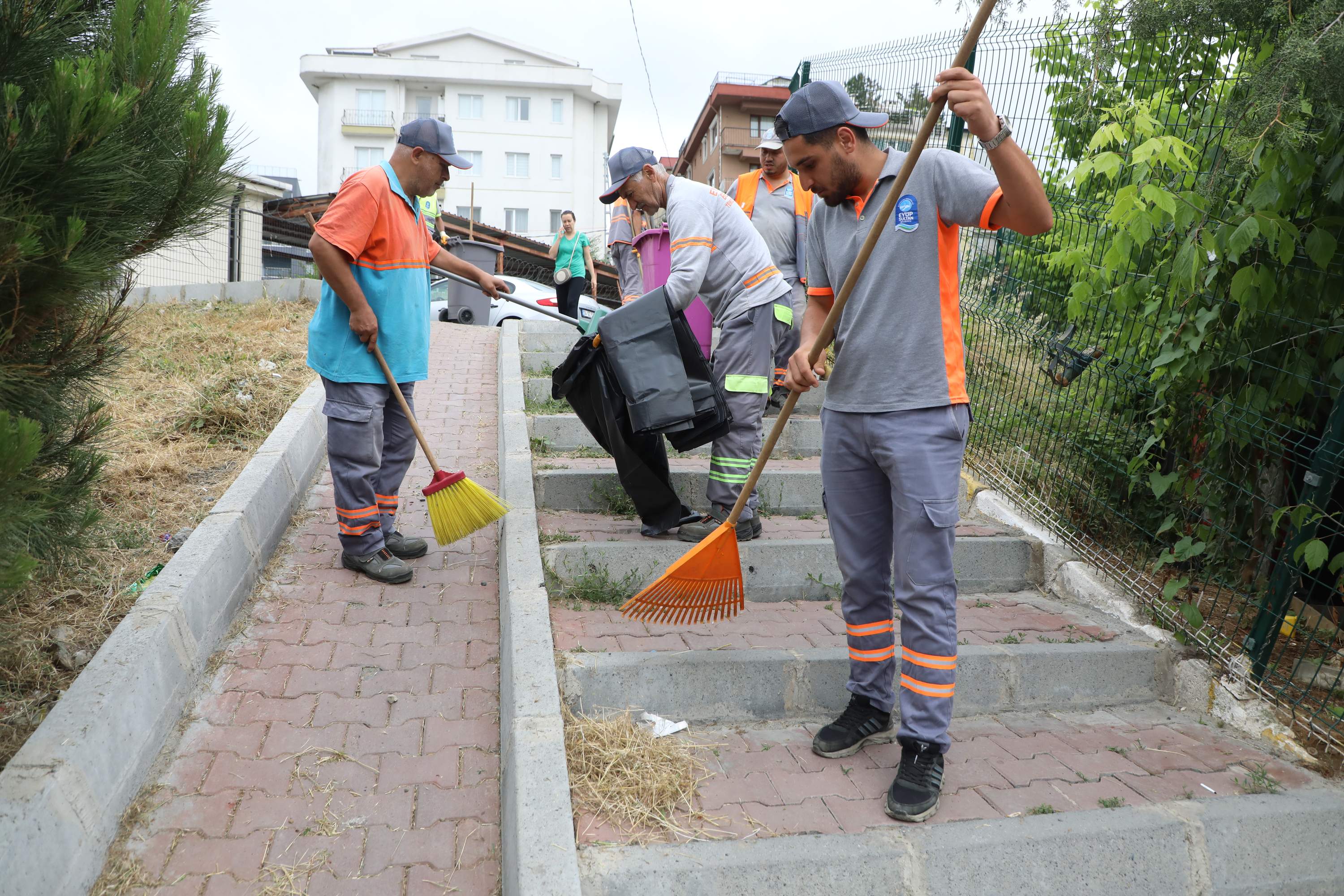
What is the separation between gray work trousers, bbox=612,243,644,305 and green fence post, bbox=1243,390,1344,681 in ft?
11.0

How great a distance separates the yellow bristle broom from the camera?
4254 millimetres

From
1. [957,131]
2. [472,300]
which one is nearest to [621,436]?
[957,131]

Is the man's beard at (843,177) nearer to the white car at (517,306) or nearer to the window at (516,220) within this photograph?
the white car at (517,306)

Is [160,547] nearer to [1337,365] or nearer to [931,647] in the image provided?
[931,647]

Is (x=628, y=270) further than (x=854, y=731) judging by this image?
Yes

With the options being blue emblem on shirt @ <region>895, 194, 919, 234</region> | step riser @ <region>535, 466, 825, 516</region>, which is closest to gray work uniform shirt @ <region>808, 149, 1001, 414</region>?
blue emblem on shirt @ <region>895, 194, 919, 234</region>

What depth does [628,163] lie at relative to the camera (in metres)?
4.17

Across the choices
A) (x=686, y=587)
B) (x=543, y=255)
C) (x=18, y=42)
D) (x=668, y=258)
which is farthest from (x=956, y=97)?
(x=543, y=255)

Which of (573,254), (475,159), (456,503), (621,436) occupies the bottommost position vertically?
(456,503)

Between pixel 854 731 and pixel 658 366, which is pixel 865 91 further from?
pixel 854 731

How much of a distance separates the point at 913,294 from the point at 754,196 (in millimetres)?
3848

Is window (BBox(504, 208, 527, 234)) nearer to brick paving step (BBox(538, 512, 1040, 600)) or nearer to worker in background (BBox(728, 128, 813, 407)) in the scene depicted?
worker in background (BBox(728, 128, 813, 407))

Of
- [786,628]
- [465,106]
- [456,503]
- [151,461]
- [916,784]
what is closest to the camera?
[916,784]

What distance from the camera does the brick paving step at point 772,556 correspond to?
4.13 metres
